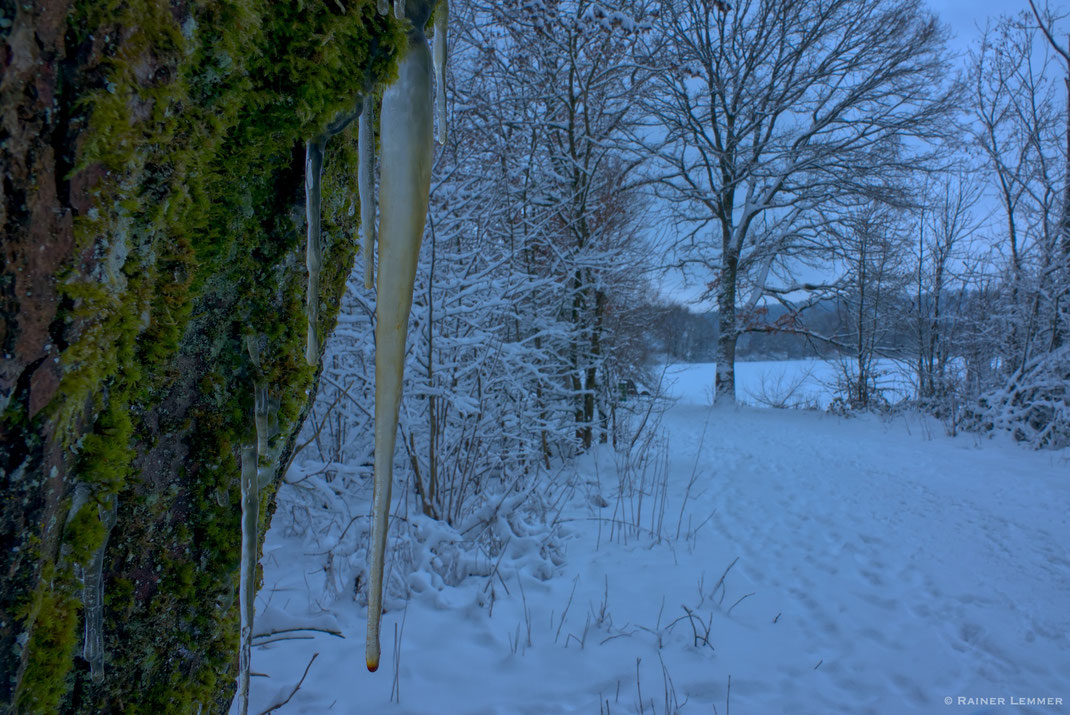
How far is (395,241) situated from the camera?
0.80m

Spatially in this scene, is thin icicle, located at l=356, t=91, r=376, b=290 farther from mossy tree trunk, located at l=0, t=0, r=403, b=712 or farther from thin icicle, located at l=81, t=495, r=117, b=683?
thin icicle, located at l=81, t=495, r=117, b=683

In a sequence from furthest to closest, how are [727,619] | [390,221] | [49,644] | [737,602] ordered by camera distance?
[737,602] → [727,619] → [390,221] → [49,644]

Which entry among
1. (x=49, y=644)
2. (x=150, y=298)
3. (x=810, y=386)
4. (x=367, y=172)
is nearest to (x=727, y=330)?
(x=810, y=386)

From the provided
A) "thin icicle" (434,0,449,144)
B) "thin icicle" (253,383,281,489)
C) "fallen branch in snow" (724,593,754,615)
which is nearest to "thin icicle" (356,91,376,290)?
"thin icicle" (434,0,449,144)

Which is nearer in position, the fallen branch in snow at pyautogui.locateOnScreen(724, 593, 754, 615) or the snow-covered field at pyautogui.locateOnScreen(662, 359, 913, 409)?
the fallen branch in snow at pyautogui.locateOnScreen(724, 593, 754, 615)

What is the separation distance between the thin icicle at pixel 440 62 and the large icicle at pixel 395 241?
Result: 3.2 inches

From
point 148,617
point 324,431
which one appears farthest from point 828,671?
point 324,431

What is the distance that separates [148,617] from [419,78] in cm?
93

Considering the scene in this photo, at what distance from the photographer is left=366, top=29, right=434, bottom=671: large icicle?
0.76 metres

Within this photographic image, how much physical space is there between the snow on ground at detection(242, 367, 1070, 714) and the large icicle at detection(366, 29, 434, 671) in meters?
1.37

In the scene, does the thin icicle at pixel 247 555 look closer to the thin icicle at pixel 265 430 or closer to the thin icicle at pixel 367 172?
the thin icicle at pixel 265 430

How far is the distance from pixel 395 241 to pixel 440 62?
38 centimetres

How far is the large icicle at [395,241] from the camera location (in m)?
0.76

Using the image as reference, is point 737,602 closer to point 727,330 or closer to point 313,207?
point 313,207
